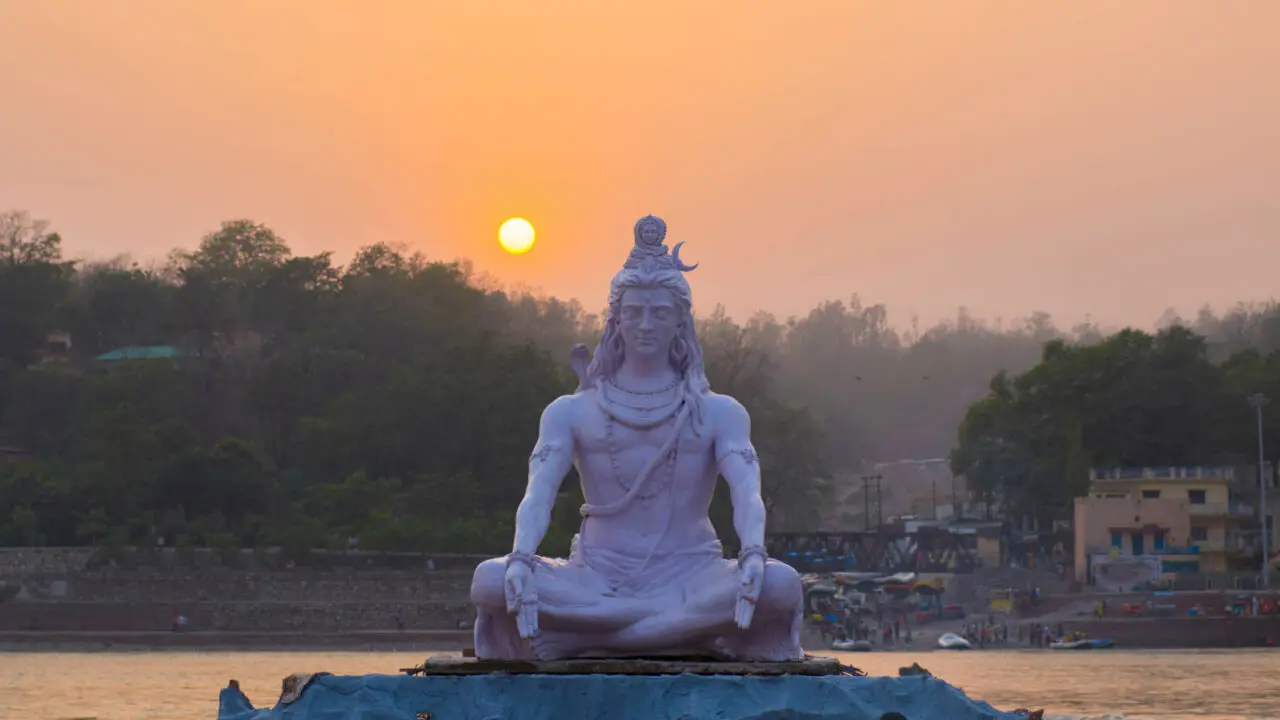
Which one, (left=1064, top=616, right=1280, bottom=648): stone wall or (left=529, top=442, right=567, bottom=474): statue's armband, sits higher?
(left=529, top=442, right=567, bottom=474): statue's armband

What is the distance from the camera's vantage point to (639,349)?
14.1m

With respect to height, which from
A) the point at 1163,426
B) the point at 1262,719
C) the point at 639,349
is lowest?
the point at 1262,719

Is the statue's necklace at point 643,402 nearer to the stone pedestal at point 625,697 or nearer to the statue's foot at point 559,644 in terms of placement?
the statue's foot at point 559,644

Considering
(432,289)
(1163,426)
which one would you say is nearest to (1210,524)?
(1163,426)

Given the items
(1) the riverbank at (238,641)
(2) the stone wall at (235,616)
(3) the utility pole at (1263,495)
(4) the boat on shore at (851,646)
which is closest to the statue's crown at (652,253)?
(4) the boat on shore at (851,646)

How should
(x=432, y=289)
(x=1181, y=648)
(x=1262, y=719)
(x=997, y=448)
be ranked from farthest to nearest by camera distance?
A: (x=432, y=289), (x=997, y=448), (x=1181, y=648), (x=1262, y=719)

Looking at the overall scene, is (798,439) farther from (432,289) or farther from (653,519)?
(653,519)

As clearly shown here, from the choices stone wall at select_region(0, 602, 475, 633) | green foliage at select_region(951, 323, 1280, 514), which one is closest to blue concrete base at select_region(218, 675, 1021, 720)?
stone wall at select_region(0, 602, 475, 633)

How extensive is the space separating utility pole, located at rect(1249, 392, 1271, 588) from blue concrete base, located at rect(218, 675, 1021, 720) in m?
57.5

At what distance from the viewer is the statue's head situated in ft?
46.0

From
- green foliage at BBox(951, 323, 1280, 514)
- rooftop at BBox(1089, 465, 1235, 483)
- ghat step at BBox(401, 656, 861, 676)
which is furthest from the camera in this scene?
green foliage at BBox(951, 323, 1280, 514)

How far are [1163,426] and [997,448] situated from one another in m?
6.01

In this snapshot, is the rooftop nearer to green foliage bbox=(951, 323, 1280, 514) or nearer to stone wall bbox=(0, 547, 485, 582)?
green foliage bbox=(951, 323, 1280, 514)

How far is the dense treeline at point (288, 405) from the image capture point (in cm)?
6812
